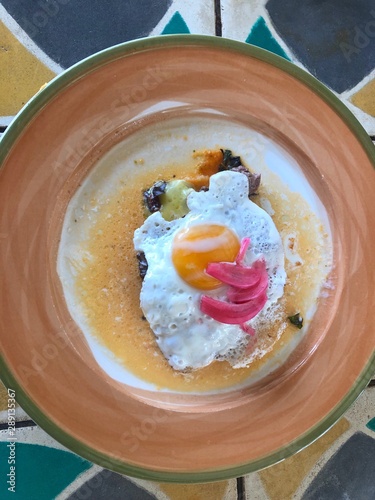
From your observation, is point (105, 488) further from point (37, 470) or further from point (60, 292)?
point (60, 292)

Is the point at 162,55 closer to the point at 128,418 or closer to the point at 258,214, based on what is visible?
the point at 258,214

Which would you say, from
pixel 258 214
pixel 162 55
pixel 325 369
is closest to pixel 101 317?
pixel 258 214

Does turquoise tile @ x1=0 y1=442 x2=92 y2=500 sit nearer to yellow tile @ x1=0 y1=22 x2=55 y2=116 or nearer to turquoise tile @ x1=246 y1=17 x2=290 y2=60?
yellow tile @ x1=0 y1=22 x2=55 y2=116

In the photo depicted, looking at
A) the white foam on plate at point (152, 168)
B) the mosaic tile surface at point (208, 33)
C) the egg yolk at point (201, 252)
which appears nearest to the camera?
the egg yolk at point (201, 252)

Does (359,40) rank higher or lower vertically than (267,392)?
higher

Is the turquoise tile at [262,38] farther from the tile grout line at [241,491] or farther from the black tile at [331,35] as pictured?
the tile grout line at [241,491]

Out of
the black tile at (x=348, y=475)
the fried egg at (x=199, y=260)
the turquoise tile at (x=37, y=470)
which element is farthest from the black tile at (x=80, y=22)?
the black tile at (x=348, y=475)
